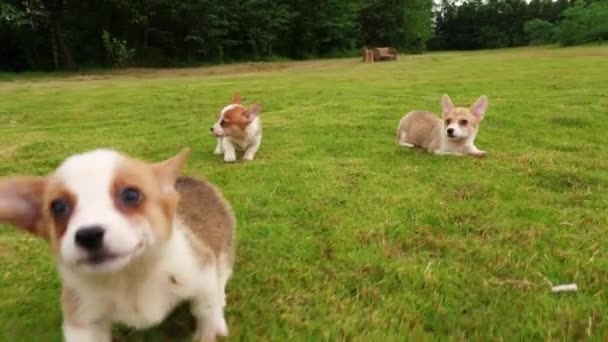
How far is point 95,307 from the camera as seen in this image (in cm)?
224

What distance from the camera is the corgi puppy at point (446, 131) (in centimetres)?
672

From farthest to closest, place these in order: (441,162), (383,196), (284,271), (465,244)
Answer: (441,162), (383,196), (465,244), (284,271)

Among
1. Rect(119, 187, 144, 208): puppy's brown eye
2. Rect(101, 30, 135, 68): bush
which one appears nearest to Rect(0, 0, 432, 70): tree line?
Rect(101, 30, 135, 68): bush

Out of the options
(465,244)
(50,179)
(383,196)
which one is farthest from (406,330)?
(383,196)

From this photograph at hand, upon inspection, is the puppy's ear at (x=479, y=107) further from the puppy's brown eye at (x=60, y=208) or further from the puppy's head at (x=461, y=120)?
the puppy's brown eye at (x=60, y=208)

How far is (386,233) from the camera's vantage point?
3863mm

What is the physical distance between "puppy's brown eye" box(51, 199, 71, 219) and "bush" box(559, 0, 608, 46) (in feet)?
139

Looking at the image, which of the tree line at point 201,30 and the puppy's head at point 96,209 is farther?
the tree line at point 201,30

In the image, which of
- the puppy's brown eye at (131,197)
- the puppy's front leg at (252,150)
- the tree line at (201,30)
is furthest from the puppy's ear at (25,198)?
the tree line at (201,30)

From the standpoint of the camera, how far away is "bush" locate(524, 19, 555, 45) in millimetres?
51906

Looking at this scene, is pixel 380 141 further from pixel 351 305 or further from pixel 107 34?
pixel 107 34

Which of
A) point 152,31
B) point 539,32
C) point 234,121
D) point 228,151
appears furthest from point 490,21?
point 228,151

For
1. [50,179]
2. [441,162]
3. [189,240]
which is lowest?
[441,162]

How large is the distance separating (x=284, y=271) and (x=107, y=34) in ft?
102
